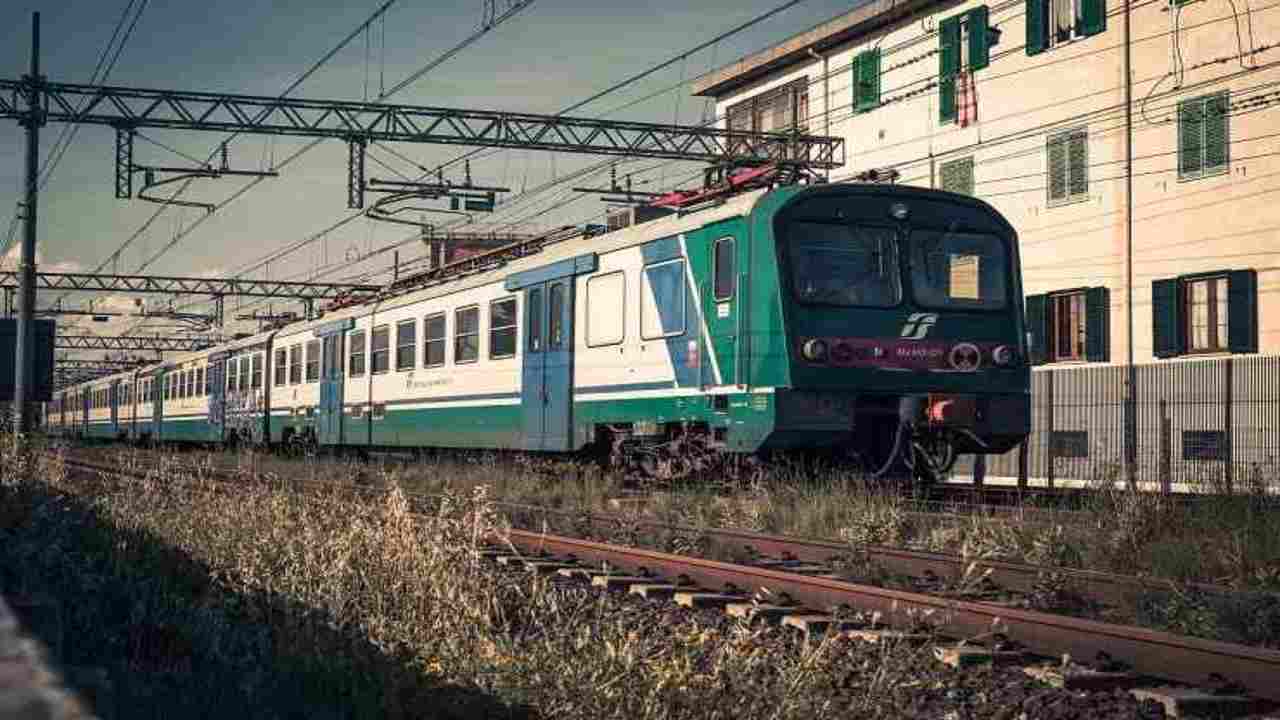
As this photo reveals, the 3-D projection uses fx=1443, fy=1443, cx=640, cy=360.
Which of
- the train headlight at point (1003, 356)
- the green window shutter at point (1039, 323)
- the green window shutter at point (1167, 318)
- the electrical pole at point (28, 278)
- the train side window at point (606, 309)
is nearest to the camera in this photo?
the train headlight at point (1003, 356)

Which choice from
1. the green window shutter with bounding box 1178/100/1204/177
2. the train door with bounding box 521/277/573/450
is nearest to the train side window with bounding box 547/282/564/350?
the train door with bounding box 521/277/573/450

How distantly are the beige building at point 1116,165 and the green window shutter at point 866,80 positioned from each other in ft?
0.23

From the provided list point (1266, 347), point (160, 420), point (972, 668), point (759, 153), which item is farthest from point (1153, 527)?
point (160, 420)

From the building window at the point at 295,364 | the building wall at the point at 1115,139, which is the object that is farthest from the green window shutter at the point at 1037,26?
the building window at the point at 295,364

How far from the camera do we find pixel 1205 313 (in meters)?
26.3

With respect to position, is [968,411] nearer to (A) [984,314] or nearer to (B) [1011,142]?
(A) [984,314]

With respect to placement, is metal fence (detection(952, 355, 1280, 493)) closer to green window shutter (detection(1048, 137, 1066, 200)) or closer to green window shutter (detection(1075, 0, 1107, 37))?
green window shutter (detection(1048, 137, 1066, 200))

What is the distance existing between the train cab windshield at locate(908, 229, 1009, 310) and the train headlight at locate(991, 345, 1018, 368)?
422 millimetres

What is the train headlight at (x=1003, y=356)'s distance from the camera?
14.1 metres

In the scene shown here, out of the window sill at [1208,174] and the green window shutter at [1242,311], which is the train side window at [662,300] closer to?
the green window shutter at [1242,311]

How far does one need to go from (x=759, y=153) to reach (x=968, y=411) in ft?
56.3

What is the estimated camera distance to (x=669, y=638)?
20.9 feet

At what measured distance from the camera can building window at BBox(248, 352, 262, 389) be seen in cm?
3058

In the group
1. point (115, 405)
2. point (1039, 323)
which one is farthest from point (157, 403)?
point (1039, 323)
